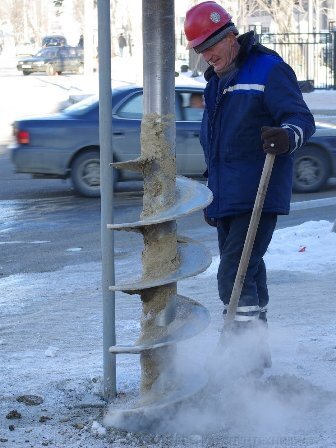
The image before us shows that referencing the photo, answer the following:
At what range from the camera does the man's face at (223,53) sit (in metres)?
4.57

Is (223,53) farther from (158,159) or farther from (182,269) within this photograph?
(182,269)

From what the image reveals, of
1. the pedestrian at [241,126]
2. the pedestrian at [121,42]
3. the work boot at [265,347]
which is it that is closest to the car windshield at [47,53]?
the pedestrian at [121,42]

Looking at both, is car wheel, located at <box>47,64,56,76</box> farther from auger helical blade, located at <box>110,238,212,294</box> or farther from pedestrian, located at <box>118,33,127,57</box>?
auger helical blade, located at <box>110,238,212,294</box>

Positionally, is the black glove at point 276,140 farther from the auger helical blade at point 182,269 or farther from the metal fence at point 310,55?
the metal fence at point 310,55

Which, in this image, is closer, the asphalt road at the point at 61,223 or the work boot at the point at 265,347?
the work boot at the point at 265,347

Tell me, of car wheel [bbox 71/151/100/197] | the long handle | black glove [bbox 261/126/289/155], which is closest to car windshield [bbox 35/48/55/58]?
car wheel [bbox 71/151/100/197]

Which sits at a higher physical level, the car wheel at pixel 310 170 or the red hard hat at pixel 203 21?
the red hard hat at pixel 203 21

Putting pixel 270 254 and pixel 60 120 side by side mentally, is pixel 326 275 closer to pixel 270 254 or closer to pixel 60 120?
pixel 270 254

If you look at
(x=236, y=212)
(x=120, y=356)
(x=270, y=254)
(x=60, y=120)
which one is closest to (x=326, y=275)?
(x=270, y=254)

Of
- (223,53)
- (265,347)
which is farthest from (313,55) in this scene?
(223,53)

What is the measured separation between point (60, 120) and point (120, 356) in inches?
316

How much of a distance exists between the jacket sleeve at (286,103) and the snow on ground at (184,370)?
1100 millimetres

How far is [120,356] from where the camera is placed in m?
5.57

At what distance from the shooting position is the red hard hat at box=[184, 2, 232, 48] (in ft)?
14.7
